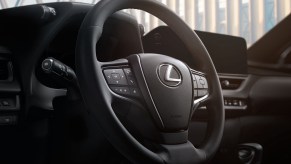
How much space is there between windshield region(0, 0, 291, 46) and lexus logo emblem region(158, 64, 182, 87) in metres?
2.07

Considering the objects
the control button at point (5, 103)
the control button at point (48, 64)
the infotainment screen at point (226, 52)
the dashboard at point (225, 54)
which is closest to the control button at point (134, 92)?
the control button at point (48, 64)

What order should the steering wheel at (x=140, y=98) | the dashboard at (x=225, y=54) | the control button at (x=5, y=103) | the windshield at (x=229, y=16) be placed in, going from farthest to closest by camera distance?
the windshield at (x=229, y=16), the dashboard at (x=225, y=54), the control button at (x=5, y=103), the steering wheel at (x=140, y=98)

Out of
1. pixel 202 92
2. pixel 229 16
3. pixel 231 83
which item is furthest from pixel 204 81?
pixel 229 16

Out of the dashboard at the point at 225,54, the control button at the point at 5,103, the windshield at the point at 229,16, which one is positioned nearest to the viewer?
the control button at the point at 5,103

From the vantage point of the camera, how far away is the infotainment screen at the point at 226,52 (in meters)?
1.45

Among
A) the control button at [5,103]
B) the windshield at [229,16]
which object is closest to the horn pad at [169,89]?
the control button at [5,103]

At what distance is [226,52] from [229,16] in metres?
1.54

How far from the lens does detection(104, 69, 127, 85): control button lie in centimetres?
68

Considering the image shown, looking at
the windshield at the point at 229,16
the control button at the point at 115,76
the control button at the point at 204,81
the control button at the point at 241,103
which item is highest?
the control button at the point at 115,76

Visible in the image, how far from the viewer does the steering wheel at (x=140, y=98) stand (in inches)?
25.0

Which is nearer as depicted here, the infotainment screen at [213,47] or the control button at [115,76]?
the control button at [115,76]

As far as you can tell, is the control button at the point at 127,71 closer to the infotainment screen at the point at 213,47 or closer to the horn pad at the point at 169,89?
the horn pad at the point at 169,89

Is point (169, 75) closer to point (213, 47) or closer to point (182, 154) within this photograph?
point (182, 154)

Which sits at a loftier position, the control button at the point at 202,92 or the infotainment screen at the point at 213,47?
the control button at the point at 202,92
